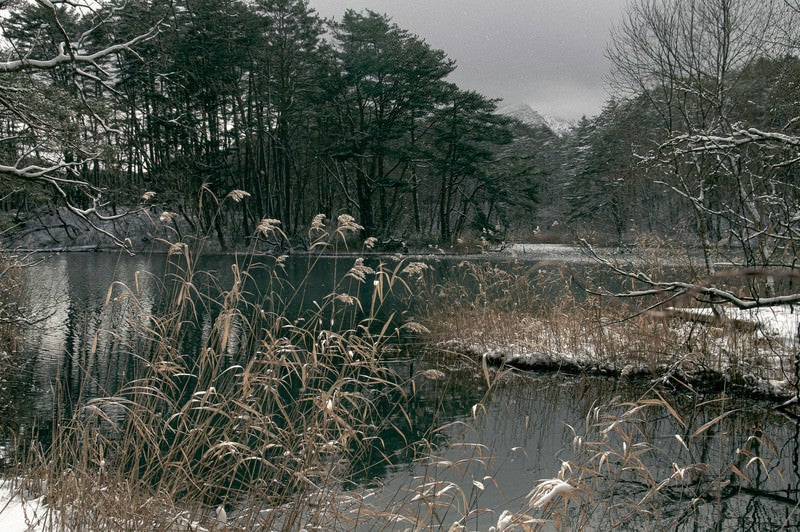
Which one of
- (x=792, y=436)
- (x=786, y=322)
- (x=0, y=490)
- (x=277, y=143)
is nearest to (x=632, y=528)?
(x=792, y=436)

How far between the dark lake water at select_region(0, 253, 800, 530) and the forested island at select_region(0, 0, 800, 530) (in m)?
0.05

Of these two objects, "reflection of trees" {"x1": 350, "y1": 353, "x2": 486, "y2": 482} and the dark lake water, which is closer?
the dark lake water

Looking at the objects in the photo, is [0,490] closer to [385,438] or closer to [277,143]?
[385,438]

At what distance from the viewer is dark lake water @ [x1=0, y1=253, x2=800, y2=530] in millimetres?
3795

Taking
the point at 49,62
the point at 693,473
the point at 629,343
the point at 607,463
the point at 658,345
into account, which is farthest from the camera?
the point at 629,343

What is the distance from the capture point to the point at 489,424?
18.6 ft

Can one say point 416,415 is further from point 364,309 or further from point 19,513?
point 364,309

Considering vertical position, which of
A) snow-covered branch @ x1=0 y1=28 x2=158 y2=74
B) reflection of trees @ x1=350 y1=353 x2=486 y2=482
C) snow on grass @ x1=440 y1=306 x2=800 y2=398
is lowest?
reflection of trees @ x1=350 y1=353 x2=486 y2=482

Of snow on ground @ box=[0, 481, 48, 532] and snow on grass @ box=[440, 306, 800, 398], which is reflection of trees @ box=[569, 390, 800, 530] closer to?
snow on grass @ box=[440, 306, 800, 398]

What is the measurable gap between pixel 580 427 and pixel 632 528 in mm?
2170

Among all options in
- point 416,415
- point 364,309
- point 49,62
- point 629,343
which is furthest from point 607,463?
point 364,309

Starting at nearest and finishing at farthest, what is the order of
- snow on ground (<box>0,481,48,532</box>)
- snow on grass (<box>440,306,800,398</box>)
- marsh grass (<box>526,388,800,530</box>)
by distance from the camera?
snow on ground (<box>0,481,48,532</box>) < marsh grass (<box>526,388,800,530</box>) < snow on grass (<box>440,306,800,398</box>)

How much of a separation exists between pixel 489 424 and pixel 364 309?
260 inches

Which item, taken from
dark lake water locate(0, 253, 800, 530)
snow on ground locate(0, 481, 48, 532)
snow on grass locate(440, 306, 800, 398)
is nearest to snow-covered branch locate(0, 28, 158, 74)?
dark lake water locate(0, 253, 800, 530)
